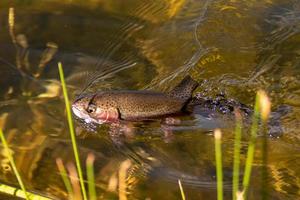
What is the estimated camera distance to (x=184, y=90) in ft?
14.6

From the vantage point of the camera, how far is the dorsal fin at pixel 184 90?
440cm

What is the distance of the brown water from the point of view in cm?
409

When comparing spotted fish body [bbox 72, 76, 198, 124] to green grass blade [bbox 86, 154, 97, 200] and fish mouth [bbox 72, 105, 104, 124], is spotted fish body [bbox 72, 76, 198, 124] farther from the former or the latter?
green grass blade [bbox 86, 154, 97, 200]

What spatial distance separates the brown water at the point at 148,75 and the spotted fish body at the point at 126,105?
0.19 meters

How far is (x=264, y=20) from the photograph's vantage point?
18.7ft

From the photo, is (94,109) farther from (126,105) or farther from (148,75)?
(148,75)

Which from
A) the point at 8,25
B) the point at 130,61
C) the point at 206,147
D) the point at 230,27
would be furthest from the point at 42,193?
the point at 230,27

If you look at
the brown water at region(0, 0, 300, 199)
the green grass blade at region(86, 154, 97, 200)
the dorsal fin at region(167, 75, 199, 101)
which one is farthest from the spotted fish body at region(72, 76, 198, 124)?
the green grass blade at region(86, 154, 97, 200)

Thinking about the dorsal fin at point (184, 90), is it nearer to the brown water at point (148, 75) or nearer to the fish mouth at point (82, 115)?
the brown water at point (148, 75)

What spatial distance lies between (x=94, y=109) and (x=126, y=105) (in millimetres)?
227

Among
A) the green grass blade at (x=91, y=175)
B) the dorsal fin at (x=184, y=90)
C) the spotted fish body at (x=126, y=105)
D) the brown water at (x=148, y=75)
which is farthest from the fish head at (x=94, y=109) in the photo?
the green grass blade at (x=91, y=175)

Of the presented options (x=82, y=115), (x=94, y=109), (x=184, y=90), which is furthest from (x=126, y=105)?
(x=184, y=90)

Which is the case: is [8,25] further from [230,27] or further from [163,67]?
[230,27]

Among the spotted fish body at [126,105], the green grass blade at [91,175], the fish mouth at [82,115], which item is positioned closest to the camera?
the green grass blade at [91,175]
